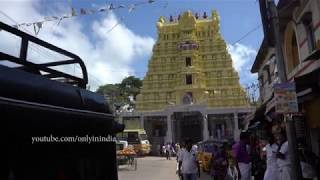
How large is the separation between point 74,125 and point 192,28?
60.2 meters

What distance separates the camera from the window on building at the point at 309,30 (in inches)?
547

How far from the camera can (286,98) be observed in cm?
851

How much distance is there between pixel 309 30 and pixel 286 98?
6.50 metres

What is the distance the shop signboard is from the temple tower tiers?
5122 centimetres

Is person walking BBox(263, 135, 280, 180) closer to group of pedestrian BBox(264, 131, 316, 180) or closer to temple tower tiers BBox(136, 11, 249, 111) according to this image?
group of pedestrian BBox(264, 131, 316, 180)

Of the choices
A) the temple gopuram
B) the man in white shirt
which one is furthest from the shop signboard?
the temple gopuram

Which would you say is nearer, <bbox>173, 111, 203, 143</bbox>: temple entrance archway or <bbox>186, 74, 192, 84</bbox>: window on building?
<bbox>186, 74, 192, 84</bbox>: window on building

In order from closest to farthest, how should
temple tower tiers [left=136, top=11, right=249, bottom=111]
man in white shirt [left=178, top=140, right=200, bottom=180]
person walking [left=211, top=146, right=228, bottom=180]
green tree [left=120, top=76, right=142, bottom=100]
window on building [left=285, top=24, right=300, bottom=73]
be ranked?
1. man in white shirt [left=178, top=140, right=200, bottom=180]
2. person walking [left=211, top=146, right=228, bottom=180]
3. window on building [left=285, top=24, right=300, bottom=73]
4. temple tower tiers [left=136, top=11, right=249, bottom=111]
5. green tree [left=120, top=76, right=142, bottom=100]

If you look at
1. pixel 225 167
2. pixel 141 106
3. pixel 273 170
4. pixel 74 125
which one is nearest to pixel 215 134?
pixel 141 106

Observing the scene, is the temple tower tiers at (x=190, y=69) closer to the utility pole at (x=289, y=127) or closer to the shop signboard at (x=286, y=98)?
the utility pole at (x=289, y=127)

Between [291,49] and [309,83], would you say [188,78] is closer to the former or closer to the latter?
[291,49]

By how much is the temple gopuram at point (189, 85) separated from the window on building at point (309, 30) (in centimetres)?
4416

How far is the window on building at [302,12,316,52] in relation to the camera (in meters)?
13.9

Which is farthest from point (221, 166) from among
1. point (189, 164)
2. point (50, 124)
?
point (50, 124)
